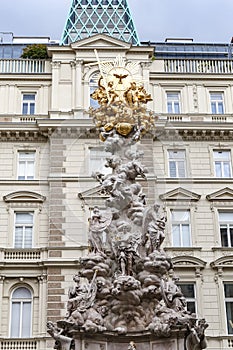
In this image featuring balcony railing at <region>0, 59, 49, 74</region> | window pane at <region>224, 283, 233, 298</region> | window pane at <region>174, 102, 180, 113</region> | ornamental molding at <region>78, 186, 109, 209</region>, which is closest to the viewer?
ornamental molding at <region>78, 186, 109, 209</region>

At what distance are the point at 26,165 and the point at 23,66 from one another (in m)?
4.92

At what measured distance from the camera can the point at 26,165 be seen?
27.6 metres

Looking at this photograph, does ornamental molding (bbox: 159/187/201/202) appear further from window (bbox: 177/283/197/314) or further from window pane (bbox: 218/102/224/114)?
window pane (bbox: 218/102/224/114)

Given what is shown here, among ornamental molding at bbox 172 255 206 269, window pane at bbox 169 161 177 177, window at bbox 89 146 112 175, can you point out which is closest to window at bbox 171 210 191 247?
ornamental molding at bbox 172 255 206 269

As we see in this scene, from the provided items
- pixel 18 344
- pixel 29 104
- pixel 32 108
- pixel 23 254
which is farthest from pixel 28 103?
pixel 18 344

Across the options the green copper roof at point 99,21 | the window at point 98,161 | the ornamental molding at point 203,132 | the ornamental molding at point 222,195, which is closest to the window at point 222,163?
the ornamental molding at point 203,132

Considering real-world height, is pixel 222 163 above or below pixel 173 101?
below

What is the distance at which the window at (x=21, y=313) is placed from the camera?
24281 mm

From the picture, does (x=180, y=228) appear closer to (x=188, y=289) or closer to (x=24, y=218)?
(x=188, y=289)

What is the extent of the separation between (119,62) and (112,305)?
7.64m

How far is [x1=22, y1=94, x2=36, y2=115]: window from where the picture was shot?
94.1ft

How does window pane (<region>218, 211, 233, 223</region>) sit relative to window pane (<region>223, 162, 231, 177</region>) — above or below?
below

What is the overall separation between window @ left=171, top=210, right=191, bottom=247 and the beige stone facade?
0.21ft

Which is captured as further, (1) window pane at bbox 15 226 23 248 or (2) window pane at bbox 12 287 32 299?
A: (1) window pane at bbox 15 226 23 248
